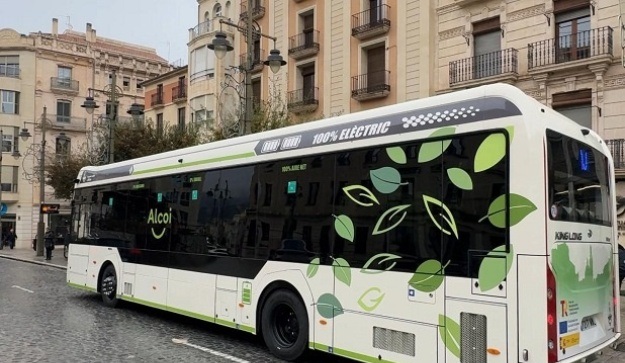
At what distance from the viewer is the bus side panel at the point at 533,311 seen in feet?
15.8

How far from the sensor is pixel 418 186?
584 centimetres

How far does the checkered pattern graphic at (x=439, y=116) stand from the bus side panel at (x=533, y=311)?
154 cm

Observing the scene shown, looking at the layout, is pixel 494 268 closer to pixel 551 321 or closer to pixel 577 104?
pixel 551 321

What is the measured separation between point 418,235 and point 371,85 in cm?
1906

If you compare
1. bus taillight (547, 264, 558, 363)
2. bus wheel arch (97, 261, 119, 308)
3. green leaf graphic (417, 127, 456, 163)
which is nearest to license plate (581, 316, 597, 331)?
bus taillight (547, 264, 558, 363)

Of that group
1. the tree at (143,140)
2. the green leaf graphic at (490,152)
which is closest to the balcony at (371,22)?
the tree at (143,140)

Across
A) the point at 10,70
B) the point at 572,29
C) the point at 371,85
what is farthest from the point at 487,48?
the point at 10,70

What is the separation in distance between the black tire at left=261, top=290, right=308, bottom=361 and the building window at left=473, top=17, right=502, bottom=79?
15344mm

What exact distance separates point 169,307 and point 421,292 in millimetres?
5521

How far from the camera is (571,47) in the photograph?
60.4 feet

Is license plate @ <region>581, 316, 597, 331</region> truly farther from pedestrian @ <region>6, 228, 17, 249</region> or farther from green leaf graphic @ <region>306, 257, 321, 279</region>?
pedestrian @ <region>6, 228, 17, 249</region>

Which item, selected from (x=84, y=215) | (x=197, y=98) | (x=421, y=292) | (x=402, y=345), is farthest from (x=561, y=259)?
(x=197, y=98)

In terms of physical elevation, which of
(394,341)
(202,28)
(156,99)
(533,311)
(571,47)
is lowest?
(394,341)

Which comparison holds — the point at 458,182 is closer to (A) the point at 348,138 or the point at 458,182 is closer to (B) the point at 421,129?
(B) the point at 421,129
